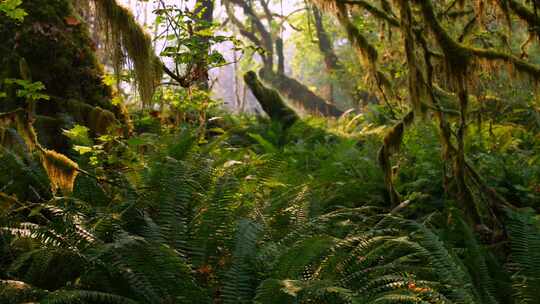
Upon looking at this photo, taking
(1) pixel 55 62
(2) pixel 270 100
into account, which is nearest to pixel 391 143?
(1) pixel 55 62

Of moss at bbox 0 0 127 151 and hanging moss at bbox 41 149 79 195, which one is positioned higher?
moss at bbox 0 0 127 151

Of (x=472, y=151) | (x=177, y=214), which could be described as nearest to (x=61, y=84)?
(x=177, y=214)

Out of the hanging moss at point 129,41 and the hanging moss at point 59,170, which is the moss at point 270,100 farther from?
the hanging moss at point 59,170

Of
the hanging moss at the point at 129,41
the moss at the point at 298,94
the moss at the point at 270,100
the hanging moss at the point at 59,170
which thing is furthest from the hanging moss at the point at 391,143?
the moss at the point at 298,94

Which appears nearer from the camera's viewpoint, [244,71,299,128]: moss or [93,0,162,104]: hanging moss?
[93,0,162,104]: hanging moss

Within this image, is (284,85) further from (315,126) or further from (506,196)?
(506,196)

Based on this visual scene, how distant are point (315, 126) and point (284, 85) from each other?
A: 12.2 metres

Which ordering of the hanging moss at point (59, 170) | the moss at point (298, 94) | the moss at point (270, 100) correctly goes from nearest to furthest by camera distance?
the hanging moss at point (59, 170)
the moss at point (270, 100)
the moss at point (298, 94)

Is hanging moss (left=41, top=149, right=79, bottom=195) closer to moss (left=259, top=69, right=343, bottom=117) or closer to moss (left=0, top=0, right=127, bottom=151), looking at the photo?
moss (left=0, top=0, right=127, bottom=151)

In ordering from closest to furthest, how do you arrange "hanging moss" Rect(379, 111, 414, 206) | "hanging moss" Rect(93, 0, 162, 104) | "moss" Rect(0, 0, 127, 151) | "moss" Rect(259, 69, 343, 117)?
"hanging moss" Rect(93, 0, 162, 104) < "hanging moss" Rect(379, 111, 414, 206) < "moss" Rect(0, 0, 127, 151) < "moss" Rect(259, 69, 343, 117)

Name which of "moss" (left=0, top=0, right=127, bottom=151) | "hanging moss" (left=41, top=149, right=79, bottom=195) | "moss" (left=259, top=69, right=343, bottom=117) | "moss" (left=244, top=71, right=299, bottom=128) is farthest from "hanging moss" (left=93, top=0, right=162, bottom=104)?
"moss" (left=259, top=69, right=343, bottom=117)

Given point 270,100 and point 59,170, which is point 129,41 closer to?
point 59,170

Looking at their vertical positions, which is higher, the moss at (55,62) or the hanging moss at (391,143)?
the moss at (55,62)

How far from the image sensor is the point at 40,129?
16.3 feet
